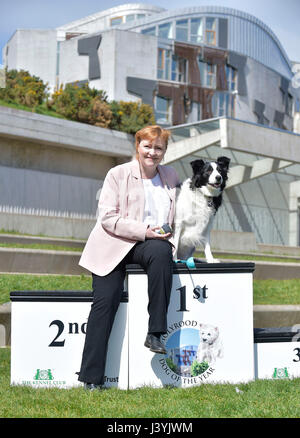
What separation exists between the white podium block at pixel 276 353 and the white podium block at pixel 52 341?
3.16 ft

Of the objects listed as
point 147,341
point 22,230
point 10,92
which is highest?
point 10,92

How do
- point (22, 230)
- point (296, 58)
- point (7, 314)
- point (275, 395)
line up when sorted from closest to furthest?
point (275, 395), point (296, 58), point (7, 314), point (22, 230)

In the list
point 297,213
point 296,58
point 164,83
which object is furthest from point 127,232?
point 164,83

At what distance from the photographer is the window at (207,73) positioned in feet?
113

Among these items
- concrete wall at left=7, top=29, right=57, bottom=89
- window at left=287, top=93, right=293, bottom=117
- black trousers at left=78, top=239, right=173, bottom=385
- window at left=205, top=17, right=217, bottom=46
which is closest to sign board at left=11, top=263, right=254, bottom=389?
black trousers at left=78, top=239, right=173, bottom=385

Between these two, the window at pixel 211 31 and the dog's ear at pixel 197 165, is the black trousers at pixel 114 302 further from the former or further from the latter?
the window at pixel 211 31

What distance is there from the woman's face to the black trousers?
1.91 feet

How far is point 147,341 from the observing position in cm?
391

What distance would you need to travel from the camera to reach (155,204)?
4.27m

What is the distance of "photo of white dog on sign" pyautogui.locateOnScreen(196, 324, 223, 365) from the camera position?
4.08 m

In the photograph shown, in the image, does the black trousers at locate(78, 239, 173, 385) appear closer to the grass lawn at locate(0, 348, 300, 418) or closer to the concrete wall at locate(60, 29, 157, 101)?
the grass lawn at locate(0, 348, 300, 418)

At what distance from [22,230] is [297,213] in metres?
15.1

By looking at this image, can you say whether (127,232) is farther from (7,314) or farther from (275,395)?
(7,314)

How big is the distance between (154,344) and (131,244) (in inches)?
26.9
